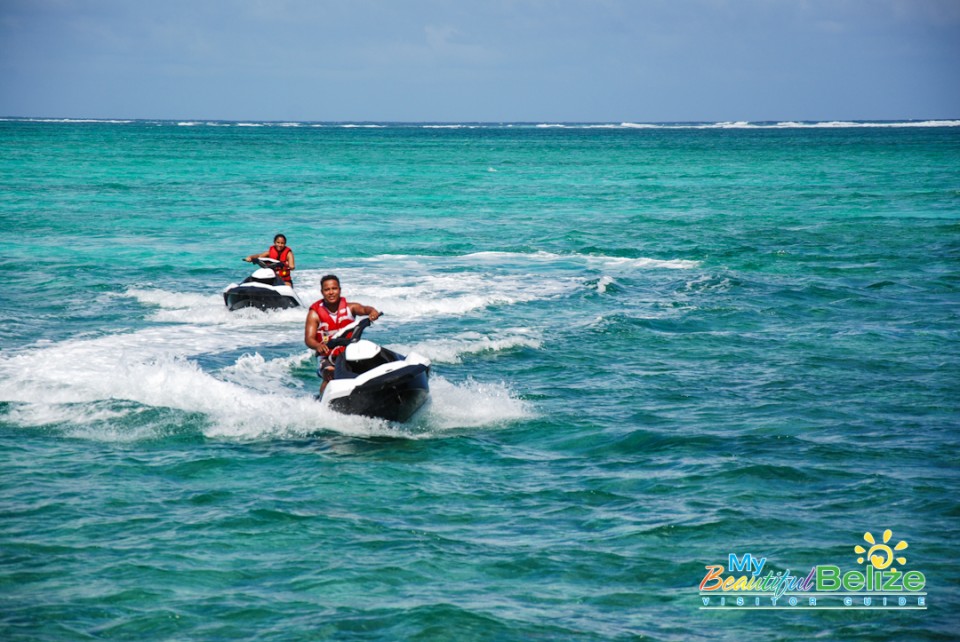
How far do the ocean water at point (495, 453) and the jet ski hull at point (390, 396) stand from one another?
0.75 feet

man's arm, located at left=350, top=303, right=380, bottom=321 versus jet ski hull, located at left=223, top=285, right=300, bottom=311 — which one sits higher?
man's arm, located at left=350, top=303, right=380, bottom=321

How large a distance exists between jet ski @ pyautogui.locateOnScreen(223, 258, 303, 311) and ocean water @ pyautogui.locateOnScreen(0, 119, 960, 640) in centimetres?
23

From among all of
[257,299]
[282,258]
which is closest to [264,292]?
[257,299]

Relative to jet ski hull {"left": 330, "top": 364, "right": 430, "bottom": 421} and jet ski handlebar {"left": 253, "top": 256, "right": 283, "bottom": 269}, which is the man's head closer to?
jet ski hull {"left": 330, "top": 364, "right": 430, "bottom": 421}

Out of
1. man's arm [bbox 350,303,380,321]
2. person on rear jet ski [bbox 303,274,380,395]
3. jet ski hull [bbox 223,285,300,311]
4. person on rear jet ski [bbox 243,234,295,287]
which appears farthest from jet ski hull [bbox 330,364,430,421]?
person on rear jet ski [bbox 243,234,295,287]

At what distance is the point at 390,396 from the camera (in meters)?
11.6

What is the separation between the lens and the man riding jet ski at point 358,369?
11.5m

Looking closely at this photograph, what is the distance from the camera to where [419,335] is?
17938 mm

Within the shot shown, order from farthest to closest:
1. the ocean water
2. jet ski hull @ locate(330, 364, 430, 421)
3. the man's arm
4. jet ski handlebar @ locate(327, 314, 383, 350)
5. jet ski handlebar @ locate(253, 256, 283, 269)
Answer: jet ski handlebar @ locate(253, 256, 283, 269) < the man's arm < jet ski handlebar @ locate(327, 314, 383, 350) < jet ski hull @ locate(330, 364, 430, 421) < the ocean water

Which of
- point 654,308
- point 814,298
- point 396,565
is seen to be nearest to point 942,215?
point 814,298

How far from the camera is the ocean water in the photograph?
7914 millimetres

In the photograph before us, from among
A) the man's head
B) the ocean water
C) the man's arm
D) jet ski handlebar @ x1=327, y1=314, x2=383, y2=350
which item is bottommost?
the ocean water

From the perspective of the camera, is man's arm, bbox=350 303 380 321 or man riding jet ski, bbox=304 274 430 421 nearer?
man riding jet ski, bbox=304 274 430 421

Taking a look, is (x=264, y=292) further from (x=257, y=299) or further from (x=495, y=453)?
(x=495, y=453)
